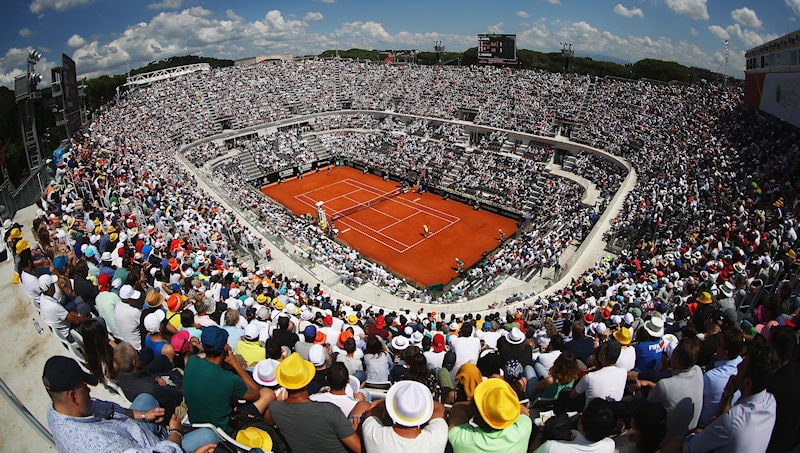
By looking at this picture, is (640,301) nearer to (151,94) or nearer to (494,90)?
(494,90)

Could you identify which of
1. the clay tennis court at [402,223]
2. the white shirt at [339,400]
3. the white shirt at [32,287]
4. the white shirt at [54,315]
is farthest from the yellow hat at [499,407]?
the clay tennis court at [402,223]

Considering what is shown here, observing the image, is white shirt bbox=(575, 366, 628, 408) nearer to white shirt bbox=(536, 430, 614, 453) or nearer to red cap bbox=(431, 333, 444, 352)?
white shirt bbox=(536, 430, 614, 453)

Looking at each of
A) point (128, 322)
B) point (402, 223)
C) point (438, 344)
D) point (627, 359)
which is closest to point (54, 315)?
point (128, 322)

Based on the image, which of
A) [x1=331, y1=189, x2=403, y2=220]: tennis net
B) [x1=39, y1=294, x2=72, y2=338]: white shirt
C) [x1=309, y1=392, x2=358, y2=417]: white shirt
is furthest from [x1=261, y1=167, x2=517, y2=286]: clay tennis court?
[x1=309, y1=392, x2=358, y2=417]: white shirt

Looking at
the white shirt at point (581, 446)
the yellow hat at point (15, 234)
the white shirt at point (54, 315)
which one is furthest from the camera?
the yellow hat at point (15, 234)

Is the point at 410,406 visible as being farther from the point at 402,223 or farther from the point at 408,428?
the point at 402,223

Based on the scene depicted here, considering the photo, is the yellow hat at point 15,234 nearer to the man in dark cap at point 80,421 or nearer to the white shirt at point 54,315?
the white shirt at point 54,315
